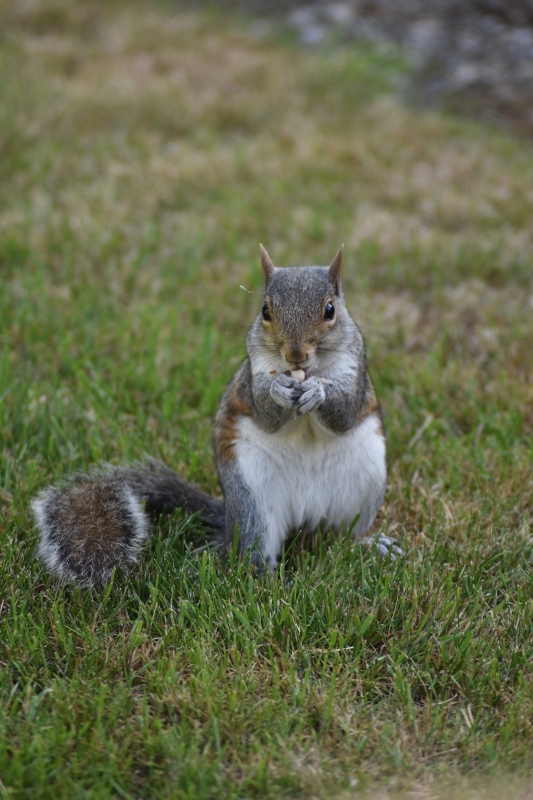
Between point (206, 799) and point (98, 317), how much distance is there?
2354 mm

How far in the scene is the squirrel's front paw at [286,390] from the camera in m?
2.00

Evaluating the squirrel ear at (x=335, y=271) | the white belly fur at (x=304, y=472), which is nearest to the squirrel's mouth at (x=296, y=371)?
the white belly fur at (x=304, y=472)

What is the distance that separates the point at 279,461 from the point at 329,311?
0.40 m

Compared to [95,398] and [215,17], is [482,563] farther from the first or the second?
[215,17]

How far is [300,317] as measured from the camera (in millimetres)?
2088

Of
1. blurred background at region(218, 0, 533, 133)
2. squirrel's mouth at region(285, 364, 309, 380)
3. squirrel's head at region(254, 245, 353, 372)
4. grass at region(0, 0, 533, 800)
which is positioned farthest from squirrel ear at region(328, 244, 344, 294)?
blurred background at region(218, 0, 533, 133)

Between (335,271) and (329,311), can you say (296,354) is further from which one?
(335,271)

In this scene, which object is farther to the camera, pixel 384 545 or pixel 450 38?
pixel 450 38

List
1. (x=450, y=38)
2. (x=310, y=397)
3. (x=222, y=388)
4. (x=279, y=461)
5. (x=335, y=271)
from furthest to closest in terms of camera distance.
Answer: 1. (x=450, y=38)
2. (x=222, y=388)
3. (x=335, y=271)
4. (x=279, y=461)
5. (x=310, y=397)

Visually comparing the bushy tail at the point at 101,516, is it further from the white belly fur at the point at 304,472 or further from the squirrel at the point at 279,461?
the white belly fur at the point at 304,472

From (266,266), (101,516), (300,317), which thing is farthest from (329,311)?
(101,516)

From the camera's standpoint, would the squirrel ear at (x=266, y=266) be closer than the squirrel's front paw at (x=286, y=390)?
No

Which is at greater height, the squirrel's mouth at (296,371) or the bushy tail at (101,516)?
the squirrel's mouth at (296,371)

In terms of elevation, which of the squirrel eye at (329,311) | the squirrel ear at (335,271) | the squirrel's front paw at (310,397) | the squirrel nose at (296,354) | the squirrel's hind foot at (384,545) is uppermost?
the squirrel ear at (335,271)
